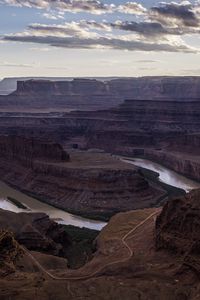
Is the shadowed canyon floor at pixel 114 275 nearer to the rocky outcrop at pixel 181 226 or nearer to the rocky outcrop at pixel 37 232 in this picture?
the rocky outcrop at pixel 181 226

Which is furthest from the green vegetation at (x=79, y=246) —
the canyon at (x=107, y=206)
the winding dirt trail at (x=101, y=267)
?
the winding dirt trail at (x=101, y=267)

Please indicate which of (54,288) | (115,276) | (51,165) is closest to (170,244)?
(115,276)

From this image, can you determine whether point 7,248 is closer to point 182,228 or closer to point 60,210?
point 182,228

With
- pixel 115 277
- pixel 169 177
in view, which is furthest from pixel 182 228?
pixel 169 177

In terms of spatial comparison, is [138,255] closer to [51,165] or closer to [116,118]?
[51,165]

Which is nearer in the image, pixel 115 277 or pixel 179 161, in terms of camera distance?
pixel 115 277

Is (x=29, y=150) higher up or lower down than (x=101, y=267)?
higher up

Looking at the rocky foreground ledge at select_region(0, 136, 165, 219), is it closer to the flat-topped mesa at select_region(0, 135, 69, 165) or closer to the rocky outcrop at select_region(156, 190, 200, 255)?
the flat-topped mesa at select_region(0, 135, 69, 165)

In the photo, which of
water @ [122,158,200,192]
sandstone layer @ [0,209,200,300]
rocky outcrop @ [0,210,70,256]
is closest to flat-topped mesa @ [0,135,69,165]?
water @ [122,158,200,192]
